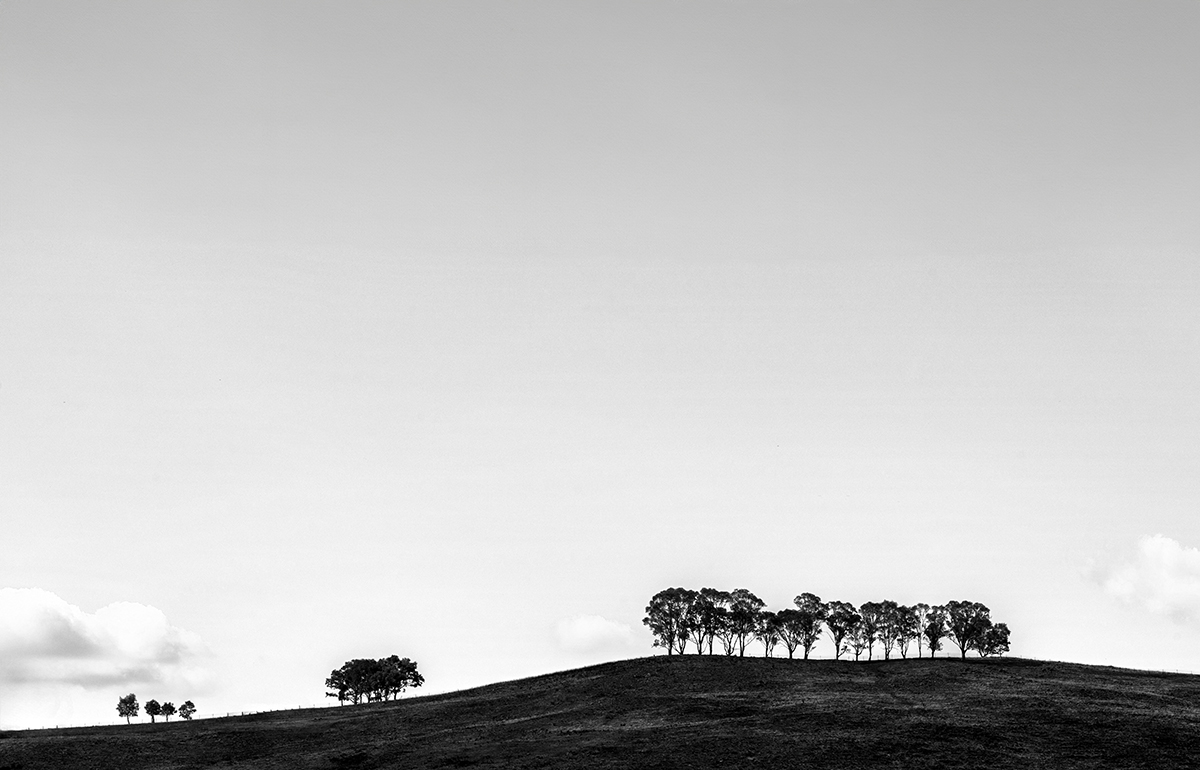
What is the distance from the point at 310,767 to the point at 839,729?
4196 centimetres

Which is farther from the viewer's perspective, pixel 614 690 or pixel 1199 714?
pixel 614 690

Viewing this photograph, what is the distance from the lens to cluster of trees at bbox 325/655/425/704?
167 metres

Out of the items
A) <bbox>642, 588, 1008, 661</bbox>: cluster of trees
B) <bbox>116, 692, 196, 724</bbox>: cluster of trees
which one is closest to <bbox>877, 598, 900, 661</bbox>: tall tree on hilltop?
<bbox>642, 588, 1008, 661</bbox>: cluster of trees

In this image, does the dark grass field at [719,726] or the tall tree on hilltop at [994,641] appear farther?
the tall tree on hilltop at [994,641]

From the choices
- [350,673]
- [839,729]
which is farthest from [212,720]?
[839,729]

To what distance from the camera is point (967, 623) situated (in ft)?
521

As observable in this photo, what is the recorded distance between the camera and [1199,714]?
3442 inches

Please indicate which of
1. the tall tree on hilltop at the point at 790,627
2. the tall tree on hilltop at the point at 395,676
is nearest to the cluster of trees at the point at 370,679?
the tall tree on hilltop at the point at 395,676

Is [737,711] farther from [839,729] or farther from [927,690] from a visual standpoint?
[927,690]

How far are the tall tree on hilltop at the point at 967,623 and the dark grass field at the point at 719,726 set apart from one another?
108 feet

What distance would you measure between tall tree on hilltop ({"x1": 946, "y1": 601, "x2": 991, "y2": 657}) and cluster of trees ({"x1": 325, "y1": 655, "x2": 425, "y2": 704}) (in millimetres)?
86123

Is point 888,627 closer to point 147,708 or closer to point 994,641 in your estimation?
point 994,641

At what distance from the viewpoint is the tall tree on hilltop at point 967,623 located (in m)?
158

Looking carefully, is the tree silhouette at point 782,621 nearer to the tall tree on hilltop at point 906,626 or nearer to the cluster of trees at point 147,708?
the tall tree on hilltop at point 906,626
